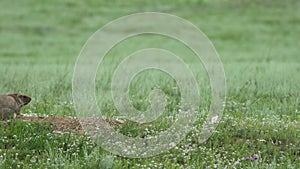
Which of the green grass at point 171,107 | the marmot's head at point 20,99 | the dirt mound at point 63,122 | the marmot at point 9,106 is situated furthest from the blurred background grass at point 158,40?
the marmot at point 9,106

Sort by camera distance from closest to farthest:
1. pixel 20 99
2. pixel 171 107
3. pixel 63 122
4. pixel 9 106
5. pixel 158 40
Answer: pixel 9 106 → pixel 63 122 → pixel 20 99 → pixel 171 107 → pixel 158 40

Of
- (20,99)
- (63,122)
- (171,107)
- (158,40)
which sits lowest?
(63,122)

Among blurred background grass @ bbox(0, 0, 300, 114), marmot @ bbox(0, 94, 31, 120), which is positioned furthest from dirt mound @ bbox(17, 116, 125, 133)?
blurred background grass @ bbox(0, 0, 300, 114)

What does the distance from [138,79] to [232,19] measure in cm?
1945

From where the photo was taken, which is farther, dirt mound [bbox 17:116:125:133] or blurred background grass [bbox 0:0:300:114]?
blurred background grass [bbox 0:0:300:114]

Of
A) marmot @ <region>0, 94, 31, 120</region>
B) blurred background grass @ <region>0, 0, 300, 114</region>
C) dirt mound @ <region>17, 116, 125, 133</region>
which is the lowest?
dirt mound @ <region>17, 116, 125, 133</region>

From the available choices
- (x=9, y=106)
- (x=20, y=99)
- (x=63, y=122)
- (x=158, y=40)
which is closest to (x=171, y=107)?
(x=63, y=122)

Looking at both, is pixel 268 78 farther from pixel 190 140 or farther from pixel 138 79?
pixel 190 140

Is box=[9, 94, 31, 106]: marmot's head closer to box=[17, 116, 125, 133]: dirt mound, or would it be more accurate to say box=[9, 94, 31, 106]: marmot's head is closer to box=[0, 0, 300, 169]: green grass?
box=[17, 116, 125, 133]: dirt mound

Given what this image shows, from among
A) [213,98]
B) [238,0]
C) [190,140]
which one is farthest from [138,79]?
[238,0]

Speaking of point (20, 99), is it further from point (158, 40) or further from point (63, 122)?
point (158, 40)

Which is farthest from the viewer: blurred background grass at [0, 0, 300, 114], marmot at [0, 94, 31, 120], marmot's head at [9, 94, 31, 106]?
blurred background grass at [0, 0, 300, 114]

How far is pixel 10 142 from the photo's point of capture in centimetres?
782

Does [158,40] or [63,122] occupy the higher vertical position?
[158,40]
